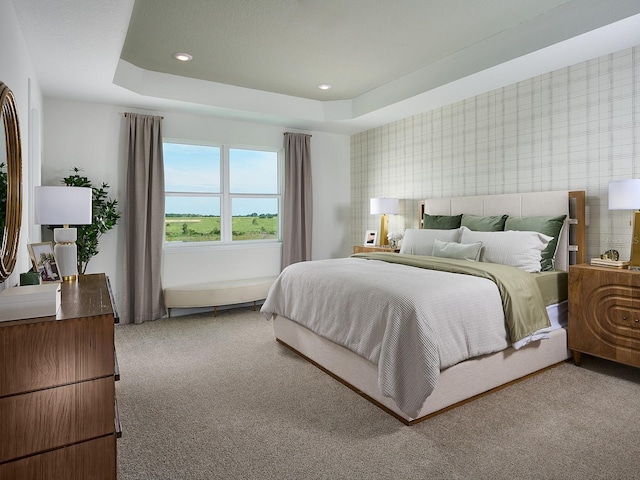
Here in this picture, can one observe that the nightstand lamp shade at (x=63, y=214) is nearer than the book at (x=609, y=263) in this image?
Yes

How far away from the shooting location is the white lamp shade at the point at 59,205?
2.25 m

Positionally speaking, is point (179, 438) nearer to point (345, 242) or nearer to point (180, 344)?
point (180, 344)

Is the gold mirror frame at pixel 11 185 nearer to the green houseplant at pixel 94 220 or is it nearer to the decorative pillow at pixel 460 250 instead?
the green houseplant at pixel 94 220

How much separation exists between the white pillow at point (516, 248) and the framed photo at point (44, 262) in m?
3.20

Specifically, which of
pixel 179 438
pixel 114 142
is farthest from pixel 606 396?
pixel 114 142

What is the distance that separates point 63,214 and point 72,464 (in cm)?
142

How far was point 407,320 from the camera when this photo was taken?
2.24 m

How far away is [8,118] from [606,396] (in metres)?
3.82

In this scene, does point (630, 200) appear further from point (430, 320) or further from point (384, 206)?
point (384, 206)

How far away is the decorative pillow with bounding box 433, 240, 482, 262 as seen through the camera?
3496 millimetres

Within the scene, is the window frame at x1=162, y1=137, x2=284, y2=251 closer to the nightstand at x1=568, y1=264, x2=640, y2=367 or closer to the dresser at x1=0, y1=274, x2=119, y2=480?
the dresser at x1=0, y1=274, x2=119, y2=480

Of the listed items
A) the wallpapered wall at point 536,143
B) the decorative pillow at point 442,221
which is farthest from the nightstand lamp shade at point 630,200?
the decorative pillow at point 442,221

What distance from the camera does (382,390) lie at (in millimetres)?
2221

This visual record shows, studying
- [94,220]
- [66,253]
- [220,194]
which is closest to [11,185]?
[66,253]
